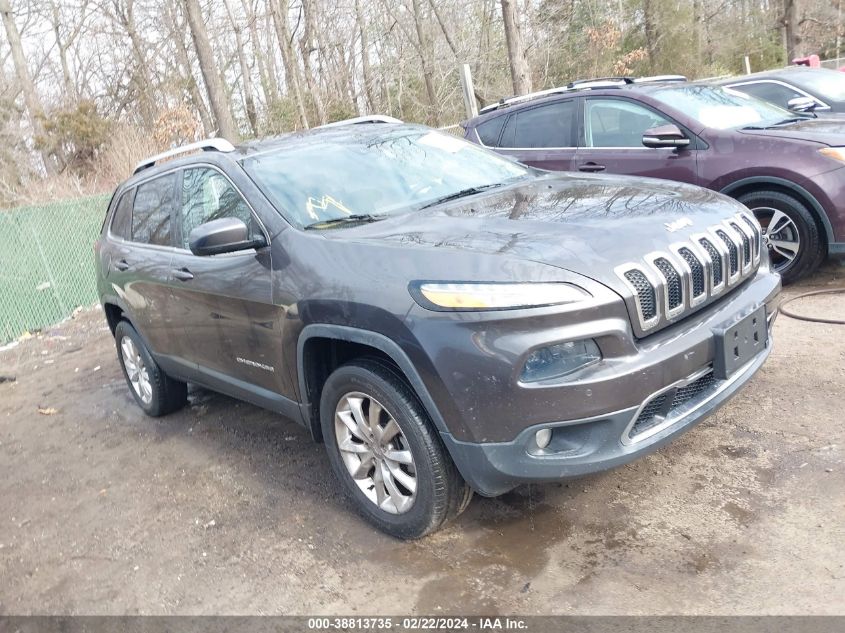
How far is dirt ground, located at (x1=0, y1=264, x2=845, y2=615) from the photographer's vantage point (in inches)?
107

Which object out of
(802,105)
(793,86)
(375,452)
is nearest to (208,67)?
(793,86)

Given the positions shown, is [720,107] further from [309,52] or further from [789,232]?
[309,52]

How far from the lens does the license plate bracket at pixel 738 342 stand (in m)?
2.86

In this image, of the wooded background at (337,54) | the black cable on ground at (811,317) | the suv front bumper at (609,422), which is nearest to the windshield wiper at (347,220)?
the suv front bumper at (609,422)

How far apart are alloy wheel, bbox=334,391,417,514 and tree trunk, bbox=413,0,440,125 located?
22.0 meters

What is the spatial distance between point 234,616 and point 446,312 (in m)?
1.49

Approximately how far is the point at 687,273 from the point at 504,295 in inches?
30.2

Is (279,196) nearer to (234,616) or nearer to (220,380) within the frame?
(220,380)

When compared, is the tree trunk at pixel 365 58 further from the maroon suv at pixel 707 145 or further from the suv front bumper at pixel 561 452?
the suv front bumper at pixel 561 452

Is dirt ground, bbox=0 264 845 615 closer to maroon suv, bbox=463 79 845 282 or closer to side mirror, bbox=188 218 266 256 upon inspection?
maroon suv, bbox=463 79 845 282

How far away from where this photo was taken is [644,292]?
2.70 m

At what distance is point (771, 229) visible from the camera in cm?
553

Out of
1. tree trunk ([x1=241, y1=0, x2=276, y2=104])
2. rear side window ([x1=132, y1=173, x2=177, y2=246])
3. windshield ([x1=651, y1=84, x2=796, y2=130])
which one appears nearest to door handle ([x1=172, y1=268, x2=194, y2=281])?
rear side window ([x1=132, y1=173, x2=177, y2=246])

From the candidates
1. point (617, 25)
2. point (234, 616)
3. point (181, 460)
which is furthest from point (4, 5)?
point (234, 616)
